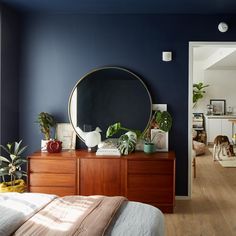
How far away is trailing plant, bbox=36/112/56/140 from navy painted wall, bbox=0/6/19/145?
1.17ft

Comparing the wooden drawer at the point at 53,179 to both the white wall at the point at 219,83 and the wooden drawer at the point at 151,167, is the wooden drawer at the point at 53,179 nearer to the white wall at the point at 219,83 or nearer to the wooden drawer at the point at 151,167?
the wooden drawer at the point at 151,167

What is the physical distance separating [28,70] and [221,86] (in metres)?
6.44

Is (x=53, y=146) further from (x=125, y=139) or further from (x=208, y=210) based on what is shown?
(x=208, y=210)

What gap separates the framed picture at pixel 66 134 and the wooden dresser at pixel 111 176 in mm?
478

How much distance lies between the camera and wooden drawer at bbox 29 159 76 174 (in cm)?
345

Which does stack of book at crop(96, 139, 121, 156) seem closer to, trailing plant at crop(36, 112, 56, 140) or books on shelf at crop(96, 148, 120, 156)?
books on shelf at crop(96, 148, 120, 156)

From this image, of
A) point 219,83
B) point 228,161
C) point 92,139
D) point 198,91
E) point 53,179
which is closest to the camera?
point 53,179

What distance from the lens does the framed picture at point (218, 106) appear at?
8898 mm

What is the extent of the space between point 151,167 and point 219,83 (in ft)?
20.6

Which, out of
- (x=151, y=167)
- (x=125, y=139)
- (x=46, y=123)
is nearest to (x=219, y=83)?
(x=125, y=139)

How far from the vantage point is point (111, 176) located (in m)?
Result: 3.40

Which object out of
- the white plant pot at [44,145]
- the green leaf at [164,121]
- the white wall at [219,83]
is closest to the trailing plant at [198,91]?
the white wall at [219,83]

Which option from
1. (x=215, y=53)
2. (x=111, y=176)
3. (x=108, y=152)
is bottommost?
(x=111, y=176)

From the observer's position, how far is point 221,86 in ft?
29.1
